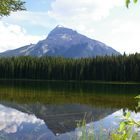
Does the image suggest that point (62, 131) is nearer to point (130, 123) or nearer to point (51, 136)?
point (51, 136)

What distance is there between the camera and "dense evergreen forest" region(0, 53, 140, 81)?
15225 centimetres

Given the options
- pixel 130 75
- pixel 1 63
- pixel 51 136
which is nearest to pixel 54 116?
pixel 51 136

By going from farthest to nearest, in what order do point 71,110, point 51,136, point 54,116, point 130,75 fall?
point 130,75 → point 71,110 → point 54,116 → point 51,136

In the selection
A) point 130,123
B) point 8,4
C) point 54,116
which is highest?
point 8,4

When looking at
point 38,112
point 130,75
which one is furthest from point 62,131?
point 130,75

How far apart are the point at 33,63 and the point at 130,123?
16607 centimetres

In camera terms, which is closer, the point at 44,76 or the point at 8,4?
the point at 8,4

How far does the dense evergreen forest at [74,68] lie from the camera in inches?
5994

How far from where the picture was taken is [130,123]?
4082 mm

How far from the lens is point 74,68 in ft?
538

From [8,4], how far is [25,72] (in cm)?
15454

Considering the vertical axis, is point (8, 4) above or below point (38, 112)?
above

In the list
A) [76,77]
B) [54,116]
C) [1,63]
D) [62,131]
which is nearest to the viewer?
[62,131]

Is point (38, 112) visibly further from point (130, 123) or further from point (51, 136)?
point (130, 123)
